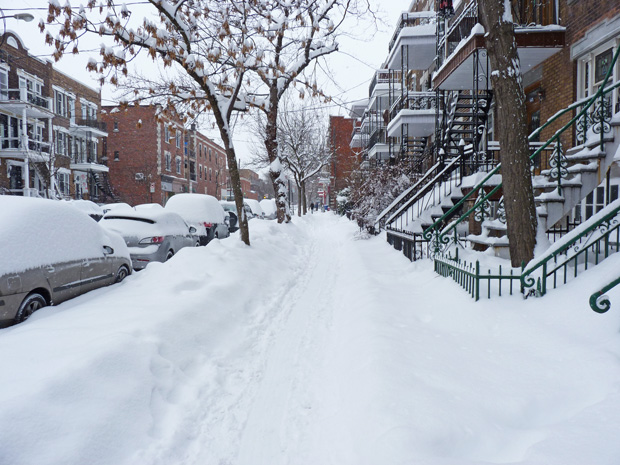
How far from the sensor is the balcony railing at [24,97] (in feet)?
86.7

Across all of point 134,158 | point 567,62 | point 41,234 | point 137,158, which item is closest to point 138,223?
point 41,234

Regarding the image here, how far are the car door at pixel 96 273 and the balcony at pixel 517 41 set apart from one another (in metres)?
9.51

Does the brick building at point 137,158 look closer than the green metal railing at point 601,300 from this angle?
No

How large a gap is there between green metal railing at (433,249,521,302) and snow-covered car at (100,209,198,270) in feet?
21.5

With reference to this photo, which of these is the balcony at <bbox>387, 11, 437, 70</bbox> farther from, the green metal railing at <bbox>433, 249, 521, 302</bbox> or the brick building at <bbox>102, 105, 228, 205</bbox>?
the brick building at <bbox>102, 105, 228, 205</bbox>

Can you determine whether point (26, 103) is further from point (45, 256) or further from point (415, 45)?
point (45, 256)

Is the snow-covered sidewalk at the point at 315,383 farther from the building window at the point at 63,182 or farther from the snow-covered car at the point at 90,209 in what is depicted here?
the building window at the point at 63,182

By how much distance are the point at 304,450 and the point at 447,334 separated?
8.19 feet

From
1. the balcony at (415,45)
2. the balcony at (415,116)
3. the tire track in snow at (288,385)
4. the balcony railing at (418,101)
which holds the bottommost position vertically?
the tire track in snow at (288,385)

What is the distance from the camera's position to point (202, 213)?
14.0 m

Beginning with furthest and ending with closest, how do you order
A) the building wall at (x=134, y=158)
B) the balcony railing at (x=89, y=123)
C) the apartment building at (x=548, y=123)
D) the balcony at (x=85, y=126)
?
the building wall at (x=134, y=158) < the balcony railing at (x=89, y=123) < the balcony at (x=85, y=126) < the apartment building at (x=548, y=123)

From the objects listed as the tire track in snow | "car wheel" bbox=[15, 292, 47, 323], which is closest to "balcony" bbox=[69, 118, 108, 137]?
the tire track in snow

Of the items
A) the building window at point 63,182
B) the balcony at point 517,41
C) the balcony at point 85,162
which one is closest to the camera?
the balcony at point 517,41

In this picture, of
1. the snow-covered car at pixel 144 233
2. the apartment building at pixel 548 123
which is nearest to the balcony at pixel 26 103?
the snow-covered car at pixel 144 233
